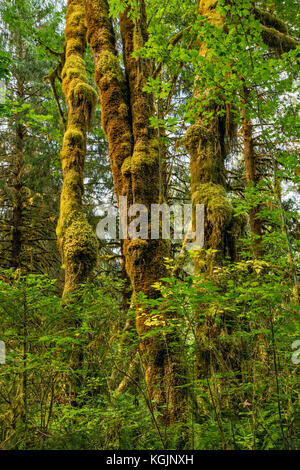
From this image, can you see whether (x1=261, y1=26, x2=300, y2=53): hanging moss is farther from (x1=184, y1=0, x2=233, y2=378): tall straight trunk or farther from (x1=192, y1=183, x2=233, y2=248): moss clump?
(x1=192, y1=183, x2=233, y2=248): moss clump

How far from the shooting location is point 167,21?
879 cm

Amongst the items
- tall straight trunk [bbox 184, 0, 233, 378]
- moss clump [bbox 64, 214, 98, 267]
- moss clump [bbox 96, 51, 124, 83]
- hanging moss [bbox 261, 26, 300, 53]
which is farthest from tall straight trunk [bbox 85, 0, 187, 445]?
hanging moss [bbox 261, 26, 300, 53]

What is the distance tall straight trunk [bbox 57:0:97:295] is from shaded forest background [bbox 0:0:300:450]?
0.03 meters

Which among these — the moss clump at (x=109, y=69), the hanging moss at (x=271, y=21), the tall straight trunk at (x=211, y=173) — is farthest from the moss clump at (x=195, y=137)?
the hanging moss at (x=271, y=21)

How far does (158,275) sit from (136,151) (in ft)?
6.27

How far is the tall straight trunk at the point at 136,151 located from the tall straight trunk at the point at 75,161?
5.62 ft

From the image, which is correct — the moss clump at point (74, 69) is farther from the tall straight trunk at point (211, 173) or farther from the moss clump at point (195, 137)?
the moss clump at point (195, 137)

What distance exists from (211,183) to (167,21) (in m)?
5.95

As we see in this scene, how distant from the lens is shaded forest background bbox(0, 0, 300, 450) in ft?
8.59

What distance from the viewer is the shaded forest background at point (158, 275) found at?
8.59ft

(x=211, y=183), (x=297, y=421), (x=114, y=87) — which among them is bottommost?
(x=297, y=421)
